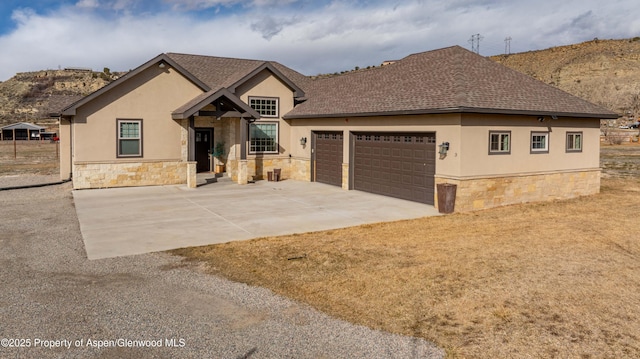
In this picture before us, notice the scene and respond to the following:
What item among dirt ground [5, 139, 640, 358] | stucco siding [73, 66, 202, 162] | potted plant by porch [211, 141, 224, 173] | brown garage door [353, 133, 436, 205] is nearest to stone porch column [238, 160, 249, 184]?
A: stucco siding [73, 66, 202, 162]

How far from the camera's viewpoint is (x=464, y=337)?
5.64 m

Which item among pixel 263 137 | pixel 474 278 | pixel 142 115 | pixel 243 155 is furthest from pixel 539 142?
pixel 142 115

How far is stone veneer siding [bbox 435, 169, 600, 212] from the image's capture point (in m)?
15.0

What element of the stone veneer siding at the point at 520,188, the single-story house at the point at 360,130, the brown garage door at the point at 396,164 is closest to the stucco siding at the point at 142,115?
the single-story house at the point at 360,130

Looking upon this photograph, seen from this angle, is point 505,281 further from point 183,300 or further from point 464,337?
point 183,300

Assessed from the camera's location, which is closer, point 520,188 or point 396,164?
point 520,188

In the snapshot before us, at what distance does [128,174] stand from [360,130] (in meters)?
10.8

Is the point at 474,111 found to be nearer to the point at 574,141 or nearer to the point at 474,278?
the point at 574,141

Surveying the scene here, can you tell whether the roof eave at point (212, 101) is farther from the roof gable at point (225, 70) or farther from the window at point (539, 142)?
the window at point (539, 142)

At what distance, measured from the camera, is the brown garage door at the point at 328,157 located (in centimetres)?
2123

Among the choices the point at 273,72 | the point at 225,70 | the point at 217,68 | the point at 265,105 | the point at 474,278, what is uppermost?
the point at 217,68

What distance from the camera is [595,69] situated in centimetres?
8469

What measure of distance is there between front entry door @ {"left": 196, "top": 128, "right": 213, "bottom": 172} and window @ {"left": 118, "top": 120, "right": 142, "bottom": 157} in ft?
12.1

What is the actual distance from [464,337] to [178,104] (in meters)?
19.0
